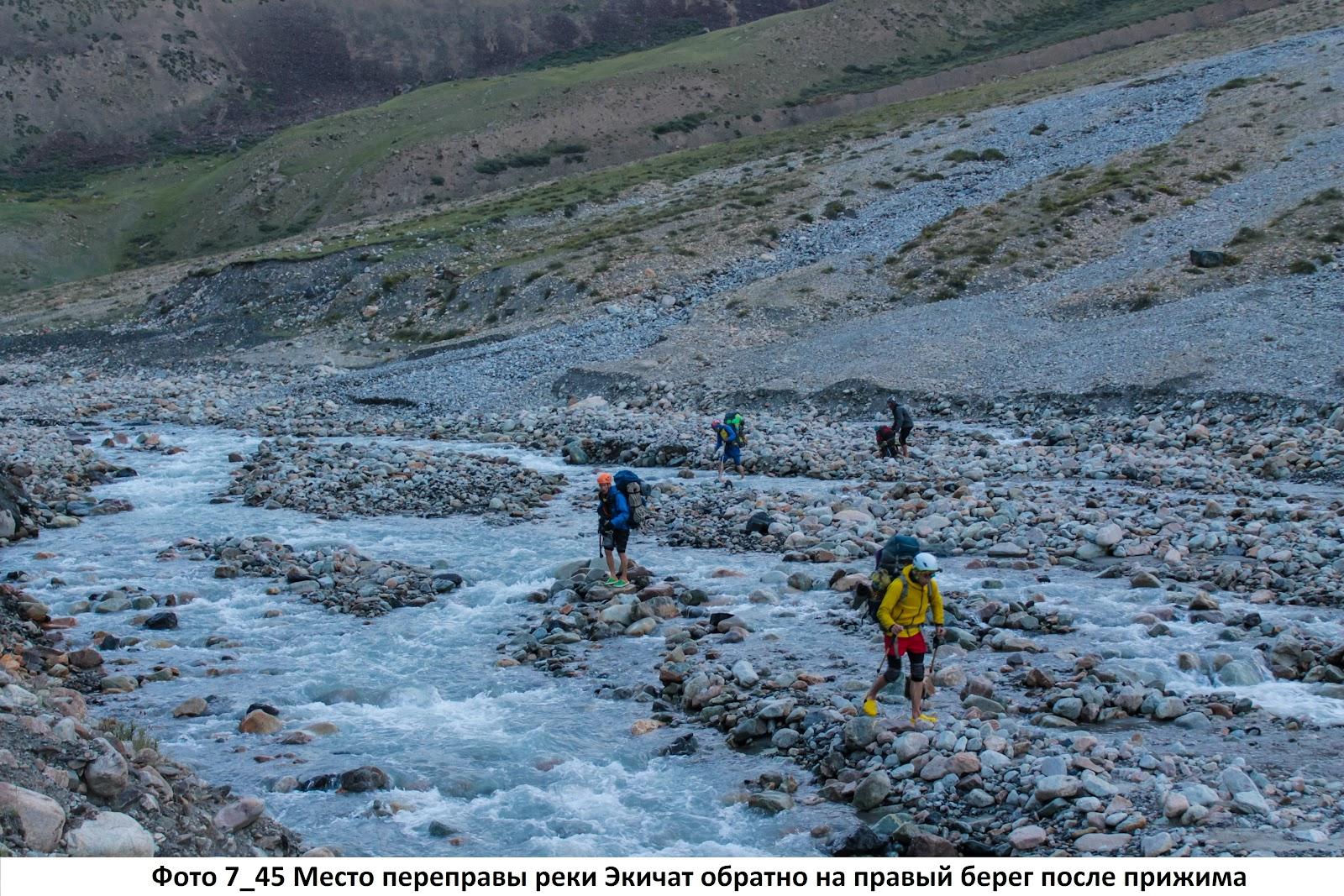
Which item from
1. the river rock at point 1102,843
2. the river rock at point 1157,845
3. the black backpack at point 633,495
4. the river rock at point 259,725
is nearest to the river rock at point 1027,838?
the river rock at point 1102,843

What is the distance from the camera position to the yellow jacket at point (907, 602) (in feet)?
36.0

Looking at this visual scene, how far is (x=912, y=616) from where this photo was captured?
11.0 meters

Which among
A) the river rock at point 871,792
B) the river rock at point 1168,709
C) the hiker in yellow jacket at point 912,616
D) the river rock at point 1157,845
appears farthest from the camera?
the river rock at point 1168,709

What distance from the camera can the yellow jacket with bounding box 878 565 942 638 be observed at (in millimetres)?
10969

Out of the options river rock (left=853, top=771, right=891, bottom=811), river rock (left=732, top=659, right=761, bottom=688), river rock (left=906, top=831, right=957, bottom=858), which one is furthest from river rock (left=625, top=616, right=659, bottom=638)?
river rock (left=906, top=831, right=957, bottom=858)

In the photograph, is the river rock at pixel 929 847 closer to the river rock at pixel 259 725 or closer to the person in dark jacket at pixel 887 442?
the river rock at pixel 259 725

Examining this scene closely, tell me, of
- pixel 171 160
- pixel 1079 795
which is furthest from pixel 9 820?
pixel 171 160

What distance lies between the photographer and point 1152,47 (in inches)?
3295

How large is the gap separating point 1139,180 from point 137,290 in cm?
5045

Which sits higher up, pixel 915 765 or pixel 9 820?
pixel 9 820

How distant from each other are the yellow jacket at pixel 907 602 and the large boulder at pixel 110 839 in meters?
6.43

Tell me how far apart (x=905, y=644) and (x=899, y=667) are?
0.40 meters

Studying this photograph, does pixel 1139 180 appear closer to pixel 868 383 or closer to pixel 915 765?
pixel 868 383

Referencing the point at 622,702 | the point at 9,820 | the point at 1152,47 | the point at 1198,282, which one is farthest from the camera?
the point at 1152,47
